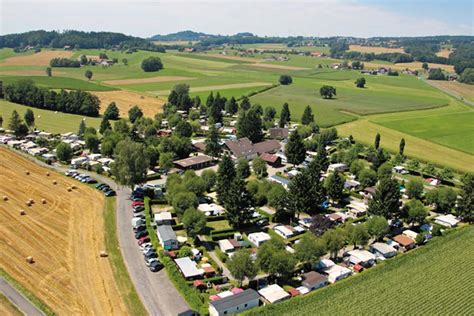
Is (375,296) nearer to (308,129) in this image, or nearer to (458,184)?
(458,184)

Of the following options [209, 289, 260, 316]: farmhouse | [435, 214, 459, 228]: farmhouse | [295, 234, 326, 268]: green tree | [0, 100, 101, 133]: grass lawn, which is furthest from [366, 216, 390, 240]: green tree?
[0, 100, 101, 133]: grass lawn

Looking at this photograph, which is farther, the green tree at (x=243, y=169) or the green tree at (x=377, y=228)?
the green tree at (x=243, y=169)

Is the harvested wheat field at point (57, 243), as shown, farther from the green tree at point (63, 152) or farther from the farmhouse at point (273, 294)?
the farmhouse at point (273, 294)

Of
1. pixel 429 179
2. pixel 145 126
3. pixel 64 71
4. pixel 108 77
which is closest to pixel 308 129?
pixel 429 179

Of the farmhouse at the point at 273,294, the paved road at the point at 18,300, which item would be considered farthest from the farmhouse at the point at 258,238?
the paved road at the point at 18,300

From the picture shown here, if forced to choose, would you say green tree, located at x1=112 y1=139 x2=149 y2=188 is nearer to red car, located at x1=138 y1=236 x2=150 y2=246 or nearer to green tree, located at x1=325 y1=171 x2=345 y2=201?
red car, located at x1=138 y1=236 x2=150 y2=246

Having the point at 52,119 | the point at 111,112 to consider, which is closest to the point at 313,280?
the point at 111,112

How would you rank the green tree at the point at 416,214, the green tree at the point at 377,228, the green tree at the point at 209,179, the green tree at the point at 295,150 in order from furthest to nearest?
the green tree at the point at 295,150 < the green tree at the point at 209,179 < the green tree at the point at 416,214 < the green tree at the point at 377,228
